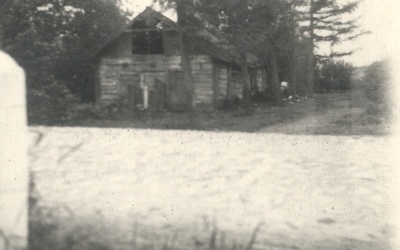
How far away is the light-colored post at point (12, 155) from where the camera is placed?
2479mm

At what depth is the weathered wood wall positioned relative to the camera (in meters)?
23.4

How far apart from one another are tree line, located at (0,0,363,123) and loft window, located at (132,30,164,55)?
9.48 feet

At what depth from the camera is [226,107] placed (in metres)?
24.3

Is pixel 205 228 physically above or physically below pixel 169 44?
below

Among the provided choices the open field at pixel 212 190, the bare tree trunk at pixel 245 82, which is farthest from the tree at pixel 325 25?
the open field at pixel 212 190

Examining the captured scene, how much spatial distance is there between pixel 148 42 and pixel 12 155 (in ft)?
74.2

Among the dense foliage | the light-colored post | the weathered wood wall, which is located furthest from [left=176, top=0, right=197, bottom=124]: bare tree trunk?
the light-colored post

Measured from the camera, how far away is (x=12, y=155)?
→ 2.57 m

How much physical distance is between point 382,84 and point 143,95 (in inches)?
532


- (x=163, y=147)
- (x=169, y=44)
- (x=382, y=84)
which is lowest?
(x=163, y=147)

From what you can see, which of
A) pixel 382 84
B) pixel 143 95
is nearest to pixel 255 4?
pixel 143 95

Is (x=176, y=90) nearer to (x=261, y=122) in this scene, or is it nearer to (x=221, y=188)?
(x=261, y=122)

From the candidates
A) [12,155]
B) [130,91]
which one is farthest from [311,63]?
[12,155]

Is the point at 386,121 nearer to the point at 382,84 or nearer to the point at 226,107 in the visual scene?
the point at 382,84
